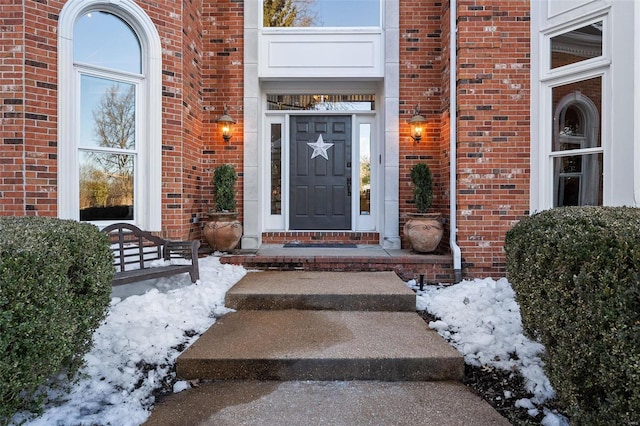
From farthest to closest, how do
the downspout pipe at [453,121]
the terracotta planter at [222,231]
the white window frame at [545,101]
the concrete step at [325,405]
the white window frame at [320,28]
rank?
Result: the white window frame at [320,28]
the terracotta planter at [222,231]
the downspout pipe at [453,121]
the white window frame at [545,101]
the concrete step at [325,405]

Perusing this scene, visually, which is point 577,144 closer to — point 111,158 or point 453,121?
point 453,121

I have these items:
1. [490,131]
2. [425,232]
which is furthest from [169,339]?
[490,131]

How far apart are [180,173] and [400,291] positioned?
3168 millimetres

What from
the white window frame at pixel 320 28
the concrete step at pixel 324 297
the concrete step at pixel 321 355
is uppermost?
the white window frame at pixel 320 28

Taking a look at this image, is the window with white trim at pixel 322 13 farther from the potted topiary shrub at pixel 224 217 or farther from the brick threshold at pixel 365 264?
the brick threshold at pixel 365 264

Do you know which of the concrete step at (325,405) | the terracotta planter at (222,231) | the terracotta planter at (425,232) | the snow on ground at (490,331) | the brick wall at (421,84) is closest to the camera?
the concrete step at (325,405)

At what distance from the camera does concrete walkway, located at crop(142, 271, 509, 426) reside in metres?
2.14

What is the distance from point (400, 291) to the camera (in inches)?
149

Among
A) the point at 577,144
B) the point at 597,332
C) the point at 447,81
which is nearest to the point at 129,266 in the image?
the point at 597,332

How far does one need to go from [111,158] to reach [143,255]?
1350mm

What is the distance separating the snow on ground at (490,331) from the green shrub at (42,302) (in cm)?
243

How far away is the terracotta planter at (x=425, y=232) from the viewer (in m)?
5.21

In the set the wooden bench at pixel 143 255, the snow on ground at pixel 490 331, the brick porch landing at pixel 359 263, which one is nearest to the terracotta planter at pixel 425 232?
the brick porch landing at pixel 359 263

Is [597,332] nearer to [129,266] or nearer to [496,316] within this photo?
[496,316]
